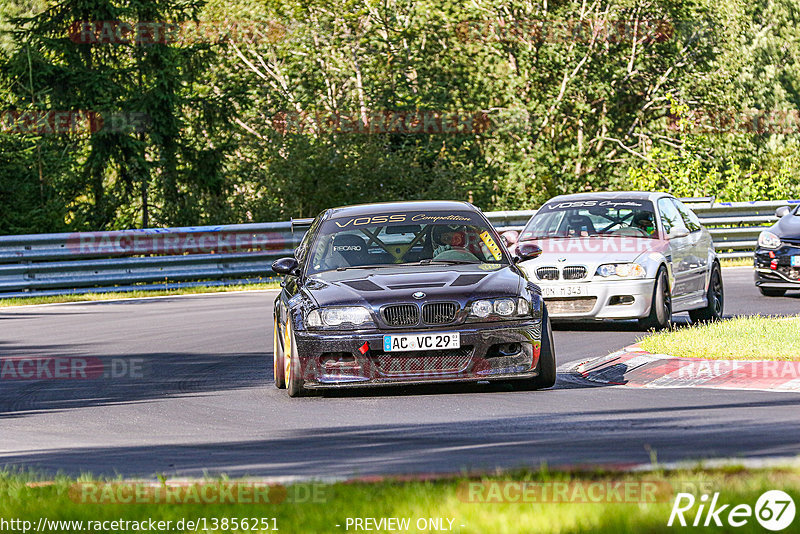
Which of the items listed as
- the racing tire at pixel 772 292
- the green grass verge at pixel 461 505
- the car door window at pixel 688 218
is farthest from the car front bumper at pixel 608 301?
the green grass verge at pixel 461 505

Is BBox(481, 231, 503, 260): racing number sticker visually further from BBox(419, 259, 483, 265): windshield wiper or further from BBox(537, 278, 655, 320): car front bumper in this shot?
BBox(537, 278, 655, 320): car front bumper

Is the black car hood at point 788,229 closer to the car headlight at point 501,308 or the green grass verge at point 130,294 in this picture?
the green grass verge at point 130,294

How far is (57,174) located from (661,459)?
74.6 feet

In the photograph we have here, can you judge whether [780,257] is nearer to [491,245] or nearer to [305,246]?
[491,245]

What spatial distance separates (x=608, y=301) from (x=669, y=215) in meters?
2.08

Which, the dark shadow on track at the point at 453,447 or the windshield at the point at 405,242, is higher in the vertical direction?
the windshield at the point at 405,242

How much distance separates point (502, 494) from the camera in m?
5.89

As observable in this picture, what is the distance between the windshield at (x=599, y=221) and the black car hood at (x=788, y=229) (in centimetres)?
377

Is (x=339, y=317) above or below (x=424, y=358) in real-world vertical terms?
above

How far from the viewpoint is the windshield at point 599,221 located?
15.9m

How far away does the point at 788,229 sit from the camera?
19016 mm

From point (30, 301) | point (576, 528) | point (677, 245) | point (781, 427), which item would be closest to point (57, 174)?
point (30, 301)

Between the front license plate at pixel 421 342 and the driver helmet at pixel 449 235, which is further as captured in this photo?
the driver helmet at pixel 449 235

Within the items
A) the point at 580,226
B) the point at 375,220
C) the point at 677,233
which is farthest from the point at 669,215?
the point at 375,220
